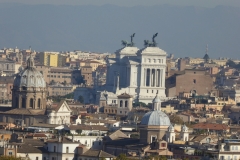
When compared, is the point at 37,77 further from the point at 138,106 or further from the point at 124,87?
the point at 124,87

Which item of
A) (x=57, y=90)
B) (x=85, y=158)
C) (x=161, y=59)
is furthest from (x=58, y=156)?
(x=57, y=90)

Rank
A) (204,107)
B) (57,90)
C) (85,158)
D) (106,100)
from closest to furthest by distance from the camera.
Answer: (85,158)
(204,107)
(106,100)
(57,90)

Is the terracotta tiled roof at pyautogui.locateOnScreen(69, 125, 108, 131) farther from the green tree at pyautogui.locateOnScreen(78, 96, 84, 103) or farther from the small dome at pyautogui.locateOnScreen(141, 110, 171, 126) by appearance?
the green tree at pyautogui.locateOnScreen(78, 96, 84, 103)

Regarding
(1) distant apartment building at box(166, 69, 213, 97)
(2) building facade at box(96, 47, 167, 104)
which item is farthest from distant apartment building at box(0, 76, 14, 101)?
(1) distant apartment building at box(166, 69, 213, 97)

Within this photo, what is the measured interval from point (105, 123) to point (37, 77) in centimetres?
852

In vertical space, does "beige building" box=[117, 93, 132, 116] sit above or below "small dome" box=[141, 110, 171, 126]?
above

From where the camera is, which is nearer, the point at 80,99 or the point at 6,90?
the point at 80,99

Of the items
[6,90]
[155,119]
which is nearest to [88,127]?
[155,119]

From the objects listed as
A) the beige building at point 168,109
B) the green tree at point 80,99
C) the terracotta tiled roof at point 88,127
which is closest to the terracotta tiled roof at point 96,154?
the terracotta tiled roof at point 88,127

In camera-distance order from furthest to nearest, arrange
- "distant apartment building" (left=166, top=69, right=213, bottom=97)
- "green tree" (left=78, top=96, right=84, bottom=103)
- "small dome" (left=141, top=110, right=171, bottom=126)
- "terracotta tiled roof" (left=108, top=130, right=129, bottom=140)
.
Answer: "distant apartment building" (left=166, top=69, right=213, bottom=97) < "green tree" (left=78, top=96, right=84, bottom=103) < "terracotta tiled roof" (left=108, top=130, right=129, bottom=140) < "small dome" (left=141, top=110, right=171, bottom=126)

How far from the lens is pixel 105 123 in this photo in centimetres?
11706

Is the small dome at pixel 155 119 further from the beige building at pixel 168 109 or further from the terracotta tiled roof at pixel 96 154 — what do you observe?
the beige building at pixel 168 109

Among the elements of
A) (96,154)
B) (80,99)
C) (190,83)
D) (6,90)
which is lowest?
(96,154)

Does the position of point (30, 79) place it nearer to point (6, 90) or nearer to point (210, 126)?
point (210, 126)
